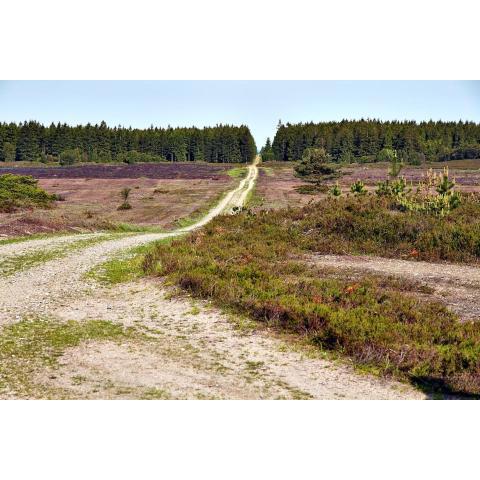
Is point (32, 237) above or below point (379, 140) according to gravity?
below

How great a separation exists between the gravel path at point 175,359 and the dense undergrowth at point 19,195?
27456 millimetres

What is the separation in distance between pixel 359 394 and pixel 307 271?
367 inches

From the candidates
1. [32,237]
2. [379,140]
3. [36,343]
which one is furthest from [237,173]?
[36,343]

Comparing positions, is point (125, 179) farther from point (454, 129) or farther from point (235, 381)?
point (454, 129)

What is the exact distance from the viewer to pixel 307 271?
56.7 feet

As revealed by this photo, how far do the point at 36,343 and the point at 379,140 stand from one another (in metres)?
141

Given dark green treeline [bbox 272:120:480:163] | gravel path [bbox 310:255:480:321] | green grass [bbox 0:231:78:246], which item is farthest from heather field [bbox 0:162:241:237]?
dark green treeline [bbox 272:120:480:163]

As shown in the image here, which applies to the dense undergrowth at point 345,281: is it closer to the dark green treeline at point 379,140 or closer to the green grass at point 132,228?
the green grass at point 132,228

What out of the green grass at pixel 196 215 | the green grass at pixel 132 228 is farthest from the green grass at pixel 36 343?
the green grass at pixel 196 215

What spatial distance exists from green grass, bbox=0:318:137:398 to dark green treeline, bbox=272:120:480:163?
12426 centimetres

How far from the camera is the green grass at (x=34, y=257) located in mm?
17922

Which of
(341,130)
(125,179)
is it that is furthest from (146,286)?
(341,130)

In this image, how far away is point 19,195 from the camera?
1678 inches

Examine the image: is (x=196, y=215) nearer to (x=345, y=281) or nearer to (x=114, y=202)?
(x=114, y=202)
